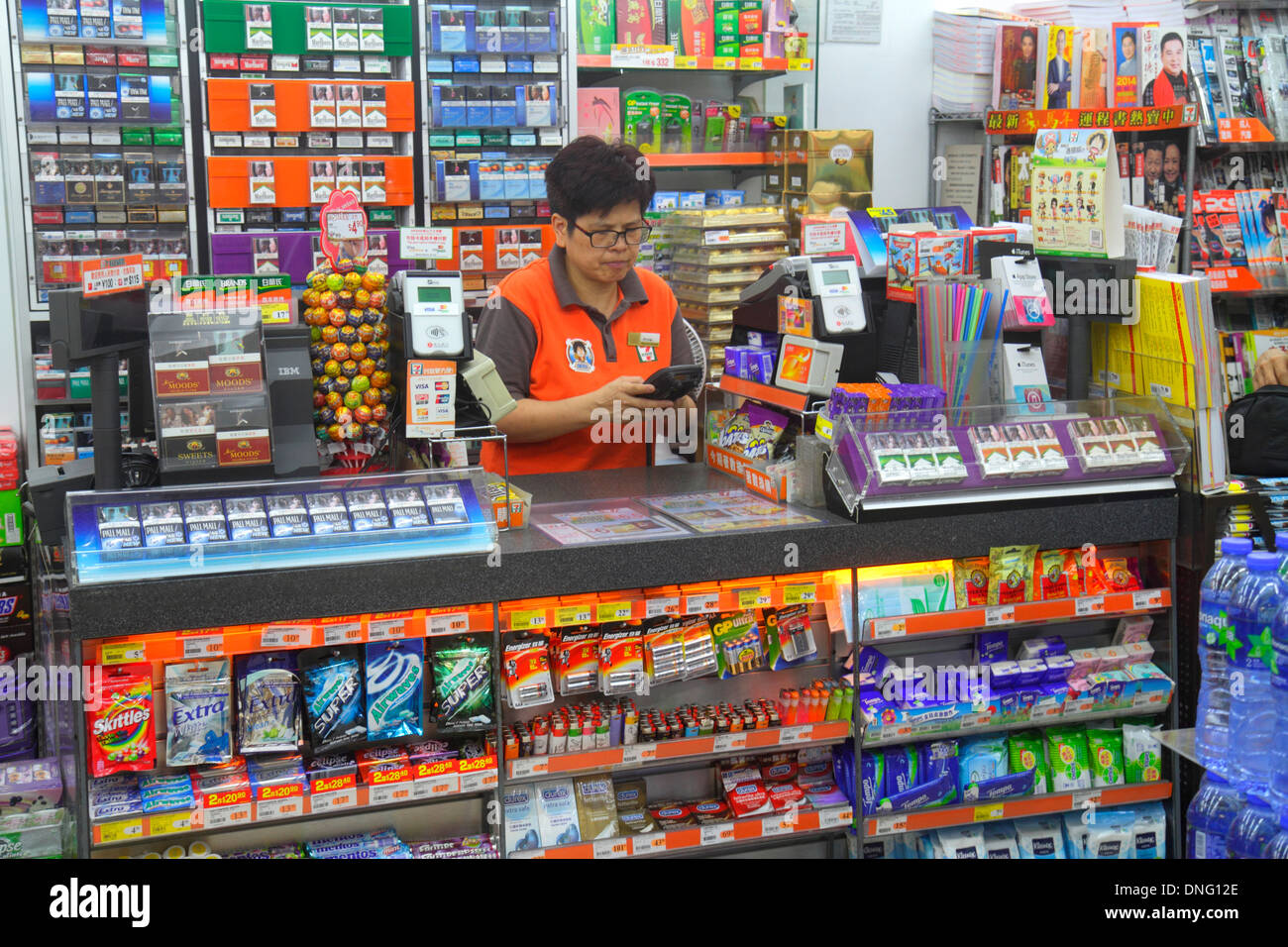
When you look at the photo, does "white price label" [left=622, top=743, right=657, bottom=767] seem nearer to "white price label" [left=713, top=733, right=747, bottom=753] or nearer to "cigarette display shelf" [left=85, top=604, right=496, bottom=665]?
"white price label" [left=713, top=733, right=747, bottom=753]

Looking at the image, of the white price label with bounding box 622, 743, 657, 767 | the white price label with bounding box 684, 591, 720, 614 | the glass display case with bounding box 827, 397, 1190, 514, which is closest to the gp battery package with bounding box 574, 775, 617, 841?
the white price label with bounding box 622, 743, 657, 767

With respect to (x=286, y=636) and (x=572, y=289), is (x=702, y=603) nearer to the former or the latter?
(x=286, y=636)

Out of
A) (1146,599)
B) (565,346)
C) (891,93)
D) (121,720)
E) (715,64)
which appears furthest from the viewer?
(891,93)

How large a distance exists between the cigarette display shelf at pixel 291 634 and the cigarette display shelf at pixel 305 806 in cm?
31

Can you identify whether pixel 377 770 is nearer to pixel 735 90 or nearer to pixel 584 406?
pixel 584 406

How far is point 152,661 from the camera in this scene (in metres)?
2.81

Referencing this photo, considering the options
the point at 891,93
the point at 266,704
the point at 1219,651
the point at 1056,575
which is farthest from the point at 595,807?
the point at 891,93

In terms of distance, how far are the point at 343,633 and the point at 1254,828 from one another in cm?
179

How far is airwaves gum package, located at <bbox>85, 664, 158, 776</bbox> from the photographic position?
2736 millimetres

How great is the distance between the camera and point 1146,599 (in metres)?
3.48

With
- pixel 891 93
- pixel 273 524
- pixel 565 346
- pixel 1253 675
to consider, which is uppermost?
pixel 891 93

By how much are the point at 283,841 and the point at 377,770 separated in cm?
28

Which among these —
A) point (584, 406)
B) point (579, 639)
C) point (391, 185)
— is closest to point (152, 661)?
point (579, 639)
